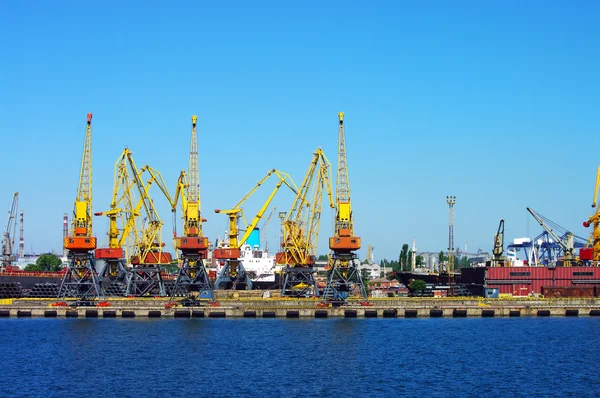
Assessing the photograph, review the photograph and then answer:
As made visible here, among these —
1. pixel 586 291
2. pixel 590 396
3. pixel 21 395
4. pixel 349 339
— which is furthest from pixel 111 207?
pixel 590 396

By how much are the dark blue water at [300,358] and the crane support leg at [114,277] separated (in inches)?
1371

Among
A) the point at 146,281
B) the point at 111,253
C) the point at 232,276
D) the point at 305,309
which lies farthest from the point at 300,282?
the point at 111,253

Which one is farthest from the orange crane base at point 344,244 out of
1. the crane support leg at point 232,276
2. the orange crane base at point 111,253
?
the orange crane base at point 111,253

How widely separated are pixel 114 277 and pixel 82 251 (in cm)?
1953

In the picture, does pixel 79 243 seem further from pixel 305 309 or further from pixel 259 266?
pixel 259 266

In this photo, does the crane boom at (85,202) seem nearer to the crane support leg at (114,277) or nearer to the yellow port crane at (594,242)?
the crane support leg at (114,277)

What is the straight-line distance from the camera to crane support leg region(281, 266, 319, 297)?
134000 millimetres

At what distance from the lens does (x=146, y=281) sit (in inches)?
5522

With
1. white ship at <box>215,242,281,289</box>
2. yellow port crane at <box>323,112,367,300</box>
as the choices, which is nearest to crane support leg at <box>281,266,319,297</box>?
yellow port crane at <box>323,112,367,300</box>

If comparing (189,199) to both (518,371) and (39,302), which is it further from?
(518,371)

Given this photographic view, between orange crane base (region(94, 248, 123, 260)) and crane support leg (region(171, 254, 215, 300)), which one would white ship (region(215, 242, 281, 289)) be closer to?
orange crane base (region(94, 248, 123, 260))

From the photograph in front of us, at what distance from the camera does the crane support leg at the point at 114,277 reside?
473 ft

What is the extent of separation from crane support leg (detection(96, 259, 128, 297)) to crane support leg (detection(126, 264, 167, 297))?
9.37 ft

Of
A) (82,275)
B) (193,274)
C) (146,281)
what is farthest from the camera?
(146,281)
